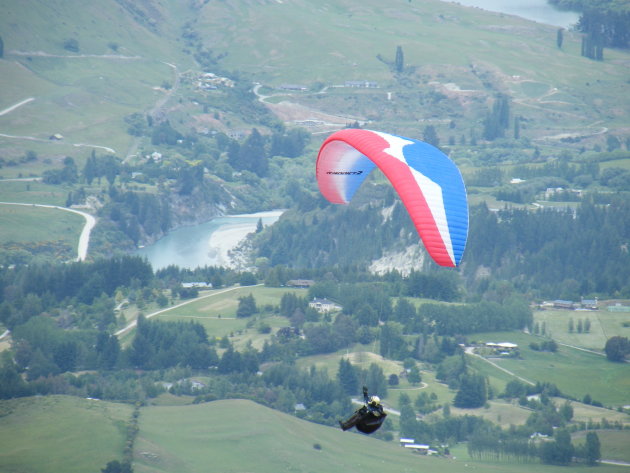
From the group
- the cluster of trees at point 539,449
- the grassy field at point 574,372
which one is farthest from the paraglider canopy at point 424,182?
the grassy field at point 574,372

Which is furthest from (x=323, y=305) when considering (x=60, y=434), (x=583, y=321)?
(x=60, y=434)

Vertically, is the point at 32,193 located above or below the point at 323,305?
above

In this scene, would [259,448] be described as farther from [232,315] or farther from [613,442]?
[232,315]

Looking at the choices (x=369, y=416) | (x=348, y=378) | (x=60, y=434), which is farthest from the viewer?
(x=348, y=378)

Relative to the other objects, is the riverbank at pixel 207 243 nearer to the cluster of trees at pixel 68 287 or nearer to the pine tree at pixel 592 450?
the cluster of trees at pixel 68 287

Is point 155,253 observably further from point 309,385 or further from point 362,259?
point 309,385

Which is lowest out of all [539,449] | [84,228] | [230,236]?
[230,236]

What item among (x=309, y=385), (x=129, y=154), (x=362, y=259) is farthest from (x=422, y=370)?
(x=129, y=154)

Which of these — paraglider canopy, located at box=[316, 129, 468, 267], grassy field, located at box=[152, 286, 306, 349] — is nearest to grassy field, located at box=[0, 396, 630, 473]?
grassy field, located at box=[152, 286, 306, 349]
